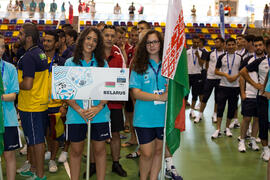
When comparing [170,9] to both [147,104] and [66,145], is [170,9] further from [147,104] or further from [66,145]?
[66,145]

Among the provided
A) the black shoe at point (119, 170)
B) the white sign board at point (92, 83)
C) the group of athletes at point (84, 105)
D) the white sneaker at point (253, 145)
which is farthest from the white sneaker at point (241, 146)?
the white sign board at point (92, 83)

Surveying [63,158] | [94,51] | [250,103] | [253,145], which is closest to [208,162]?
[253,145]

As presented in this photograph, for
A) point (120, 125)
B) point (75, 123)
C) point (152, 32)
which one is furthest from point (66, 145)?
point (152, 32)

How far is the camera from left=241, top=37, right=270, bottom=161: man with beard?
4.16 m

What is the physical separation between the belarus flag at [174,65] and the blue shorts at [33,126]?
4.17 feet

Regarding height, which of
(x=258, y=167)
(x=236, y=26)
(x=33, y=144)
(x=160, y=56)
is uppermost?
(x=236, y=26)

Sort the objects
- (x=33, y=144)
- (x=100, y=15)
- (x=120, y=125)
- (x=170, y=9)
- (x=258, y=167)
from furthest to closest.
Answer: (x=100, y=15) < (x=258, y=167) < (x=120, y=125) < (x=33, y=144) < (x=170, y=9)

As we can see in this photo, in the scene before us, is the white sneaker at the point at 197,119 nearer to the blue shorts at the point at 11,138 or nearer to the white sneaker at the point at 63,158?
the white sneaker at the point at 63,158

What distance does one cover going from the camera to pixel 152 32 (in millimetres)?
2805

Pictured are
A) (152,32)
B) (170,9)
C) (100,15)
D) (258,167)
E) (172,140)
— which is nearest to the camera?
(170,9)

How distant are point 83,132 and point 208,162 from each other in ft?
6.82

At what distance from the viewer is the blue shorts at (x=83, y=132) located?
2.68 m

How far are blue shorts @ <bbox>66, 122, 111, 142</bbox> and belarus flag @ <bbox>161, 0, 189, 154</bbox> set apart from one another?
0.56m

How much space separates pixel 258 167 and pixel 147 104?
2.15m
